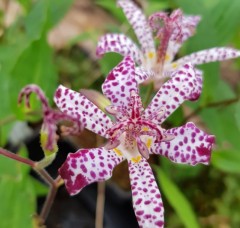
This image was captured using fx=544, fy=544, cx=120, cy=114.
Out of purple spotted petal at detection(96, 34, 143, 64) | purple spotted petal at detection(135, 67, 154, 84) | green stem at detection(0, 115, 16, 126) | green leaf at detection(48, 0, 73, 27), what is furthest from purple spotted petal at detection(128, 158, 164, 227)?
green leaf at detection(48, 0, 73, 27)

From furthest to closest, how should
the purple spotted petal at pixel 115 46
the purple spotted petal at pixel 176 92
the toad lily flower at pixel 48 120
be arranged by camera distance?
the purple spotted petal at pixel 115 46
the purple spotted petal at pixel 176 92
the toad lily flower at pixel 48 120

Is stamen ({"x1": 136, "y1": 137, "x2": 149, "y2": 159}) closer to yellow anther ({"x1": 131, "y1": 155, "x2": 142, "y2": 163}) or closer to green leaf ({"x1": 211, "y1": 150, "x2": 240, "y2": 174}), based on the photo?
yellow anther ({"x1": 131, "y1": 155, "x2": 142, "y2": 163})

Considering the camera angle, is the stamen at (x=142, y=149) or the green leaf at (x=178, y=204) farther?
the green leaf at (x=178, y=204)

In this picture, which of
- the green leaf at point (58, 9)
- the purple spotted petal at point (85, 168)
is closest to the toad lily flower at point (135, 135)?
the purple spotted petal at point (85, 168)

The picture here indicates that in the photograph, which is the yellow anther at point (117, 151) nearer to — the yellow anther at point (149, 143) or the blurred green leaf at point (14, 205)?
the yellow anther at point (149, 143)

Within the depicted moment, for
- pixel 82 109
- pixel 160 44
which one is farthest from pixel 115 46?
pixel 82 109

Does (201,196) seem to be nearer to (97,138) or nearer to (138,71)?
(97,138)

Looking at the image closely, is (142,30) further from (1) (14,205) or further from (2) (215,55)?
(1) (14,205)
